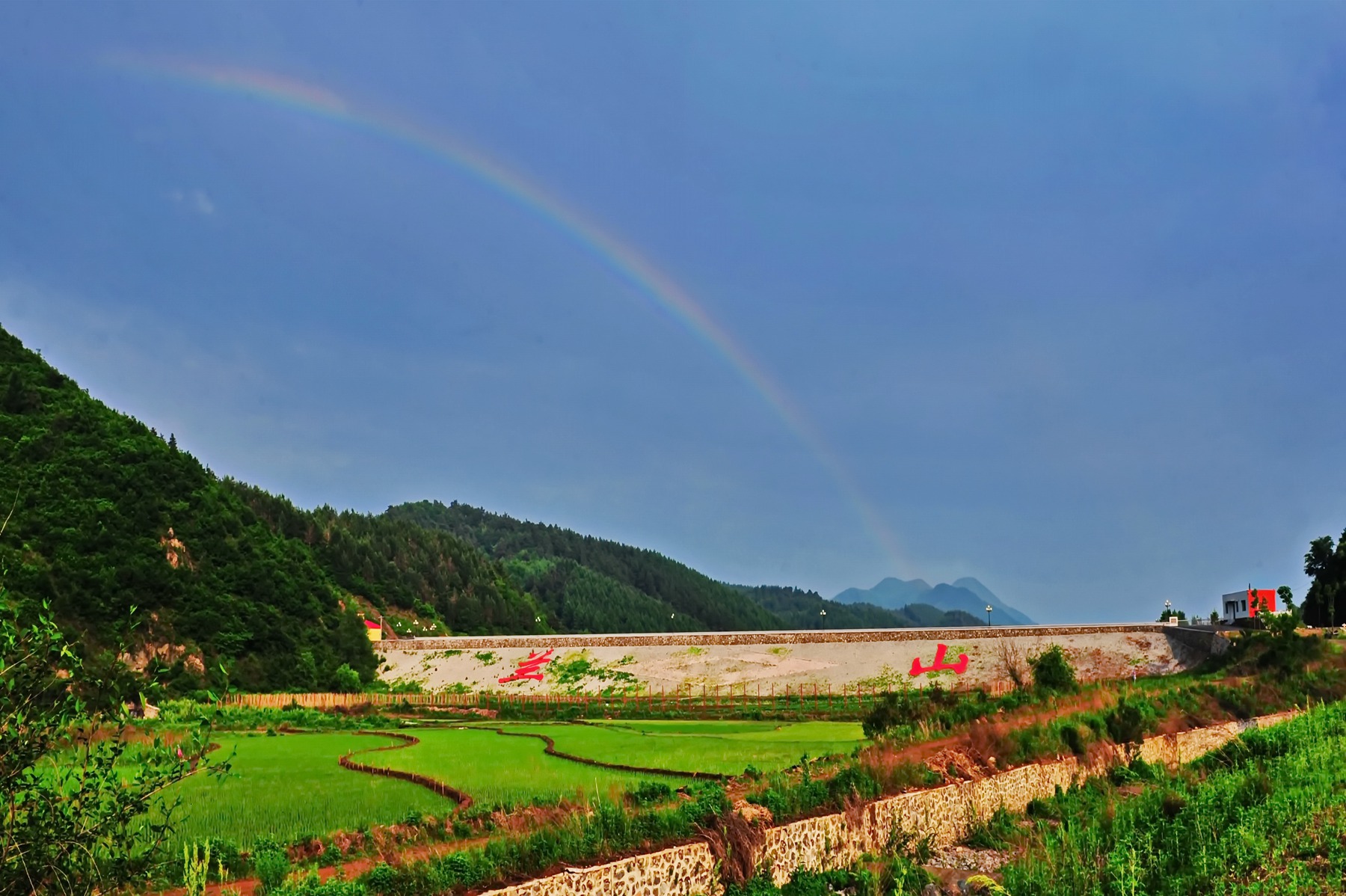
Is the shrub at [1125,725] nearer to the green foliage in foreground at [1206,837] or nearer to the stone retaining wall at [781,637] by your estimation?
the green foliage in foreground at [1206,837]

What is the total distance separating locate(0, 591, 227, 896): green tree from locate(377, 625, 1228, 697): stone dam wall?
50.2 meters

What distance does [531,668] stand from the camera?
6806cm

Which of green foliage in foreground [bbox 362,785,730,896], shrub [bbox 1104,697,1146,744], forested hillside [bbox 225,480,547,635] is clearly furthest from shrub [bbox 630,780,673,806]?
forested hillside [bbox 225,480,547,635]

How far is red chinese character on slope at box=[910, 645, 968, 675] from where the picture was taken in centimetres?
5597

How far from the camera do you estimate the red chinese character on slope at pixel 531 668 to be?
218 feet

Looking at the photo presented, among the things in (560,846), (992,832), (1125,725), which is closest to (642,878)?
(560,846)

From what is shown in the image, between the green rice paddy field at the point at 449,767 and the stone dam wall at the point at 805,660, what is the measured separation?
1625cm

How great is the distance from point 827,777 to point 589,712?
3280cm

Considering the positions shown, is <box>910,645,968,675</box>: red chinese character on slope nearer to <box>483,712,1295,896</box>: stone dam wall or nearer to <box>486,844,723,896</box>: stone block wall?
<box>483,712,1295,896</box>: stone dam wall

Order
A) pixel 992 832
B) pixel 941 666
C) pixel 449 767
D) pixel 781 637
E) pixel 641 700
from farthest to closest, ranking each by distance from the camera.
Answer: pixel 781 637 → pixel 941 666 → pixel 641 700 → pixel 449 767 → pixel 992 832

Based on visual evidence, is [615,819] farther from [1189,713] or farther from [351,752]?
[1189,713]

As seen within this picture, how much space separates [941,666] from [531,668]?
106 ft

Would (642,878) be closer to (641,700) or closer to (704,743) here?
(704,743)

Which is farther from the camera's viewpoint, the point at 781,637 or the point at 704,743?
the point at 781,637
